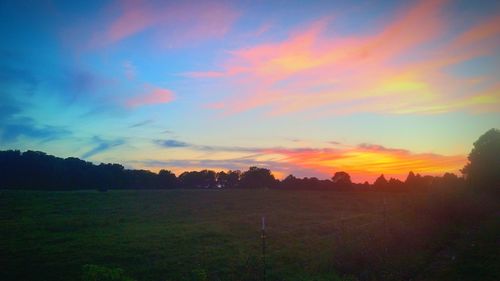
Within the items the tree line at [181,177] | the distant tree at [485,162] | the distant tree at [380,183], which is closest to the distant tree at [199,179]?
the tree line at [181,177]

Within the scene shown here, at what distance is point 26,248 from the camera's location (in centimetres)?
3048

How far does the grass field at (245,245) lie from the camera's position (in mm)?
19062

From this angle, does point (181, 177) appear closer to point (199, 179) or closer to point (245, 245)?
point (199, 179)

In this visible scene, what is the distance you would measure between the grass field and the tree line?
30.9 metres

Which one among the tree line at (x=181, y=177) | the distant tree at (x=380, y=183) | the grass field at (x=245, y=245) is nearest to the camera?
the grass field at (x=245, y=245)

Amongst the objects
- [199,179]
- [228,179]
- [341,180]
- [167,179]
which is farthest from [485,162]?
[167,179]

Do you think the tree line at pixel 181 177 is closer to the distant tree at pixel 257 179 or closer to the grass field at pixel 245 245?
the distant tree at pixel 257 179

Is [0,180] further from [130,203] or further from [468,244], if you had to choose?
[468,244]

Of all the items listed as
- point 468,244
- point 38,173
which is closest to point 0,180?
point 38,173

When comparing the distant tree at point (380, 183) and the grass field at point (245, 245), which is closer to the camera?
the grass field at point (245, 245)

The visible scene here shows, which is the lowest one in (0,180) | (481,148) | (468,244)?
(468,244)

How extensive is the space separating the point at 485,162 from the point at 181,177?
90.3 meters

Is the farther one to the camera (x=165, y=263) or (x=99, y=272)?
(x=165, y=263)

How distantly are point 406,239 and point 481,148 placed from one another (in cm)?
7224
